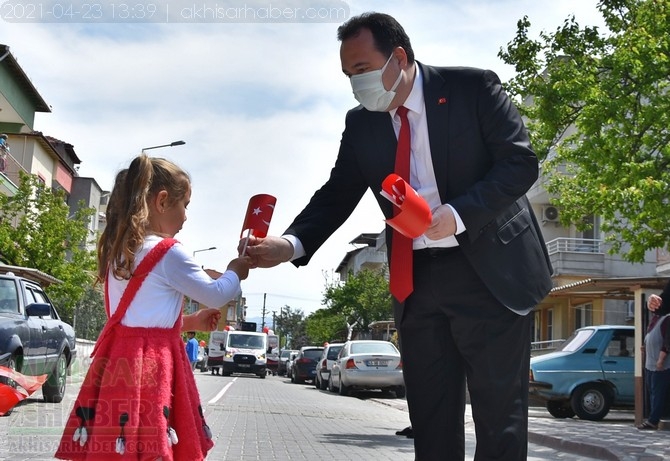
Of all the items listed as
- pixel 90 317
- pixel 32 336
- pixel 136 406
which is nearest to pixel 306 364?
pixel 90 317

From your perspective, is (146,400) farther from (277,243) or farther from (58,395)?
(58,395)

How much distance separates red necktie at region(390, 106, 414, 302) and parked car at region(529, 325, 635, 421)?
46.7 ft

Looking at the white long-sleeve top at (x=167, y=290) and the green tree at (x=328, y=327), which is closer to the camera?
the white long-sleeve top at (x=167, y=290)

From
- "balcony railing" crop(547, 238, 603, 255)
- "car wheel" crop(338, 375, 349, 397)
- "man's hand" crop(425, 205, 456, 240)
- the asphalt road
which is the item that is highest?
"balcony railing" crop(547, 238, 603, 255)

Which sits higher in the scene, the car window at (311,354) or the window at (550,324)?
the window at (550,324)

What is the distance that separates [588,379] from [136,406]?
14880mm

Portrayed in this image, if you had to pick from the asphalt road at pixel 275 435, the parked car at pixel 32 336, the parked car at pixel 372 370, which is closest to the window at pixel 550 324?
the parked car at pixel 372 370

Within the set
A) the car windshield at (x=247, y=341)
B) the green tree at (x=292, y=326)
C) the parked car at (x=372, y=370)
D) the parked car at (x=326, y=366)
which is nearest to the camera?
the parked car at (x=372, y=370)

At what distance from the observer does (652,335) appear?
45.3 feet

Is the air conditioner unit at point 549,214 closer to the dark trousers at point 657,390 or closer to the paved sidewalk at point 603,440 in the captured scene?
the paved sidewalk at point 603,440

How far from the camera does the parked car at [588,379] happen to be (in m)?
17.2

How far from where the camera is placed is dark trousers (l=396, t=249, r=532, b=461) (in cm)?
330

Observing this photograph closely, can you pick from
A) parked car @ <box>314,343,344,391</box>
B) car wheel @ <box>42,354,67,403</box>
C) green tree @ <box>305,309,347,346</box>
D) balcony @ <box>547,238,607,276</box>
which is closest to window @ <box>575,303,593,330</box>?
balcony @ <box>547,238,607,276</box>

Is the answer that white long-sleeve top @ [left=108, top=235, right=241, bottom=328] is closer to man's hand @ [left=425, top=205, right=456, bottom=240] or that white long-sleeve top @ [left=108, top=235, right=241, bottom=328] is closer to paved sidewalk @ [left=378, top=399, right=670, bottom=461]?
man's hand @ [left=425, top=205, right=456, bottom=240]
